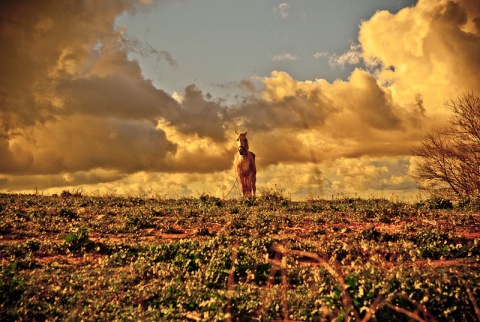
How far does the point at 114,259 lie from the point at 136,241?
2.34m

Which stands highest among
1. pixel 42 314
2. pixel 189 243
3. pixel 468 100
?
pixel 468 100

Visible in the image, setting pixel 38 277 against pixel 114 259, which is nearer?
pixel 38 277

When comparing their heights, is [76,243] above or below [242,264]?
above

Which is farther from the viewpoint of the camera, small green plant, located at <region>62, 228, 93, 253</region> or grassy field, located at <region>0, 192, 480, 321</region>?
small green plant, located at <region>62, 228, 93, 253</region>

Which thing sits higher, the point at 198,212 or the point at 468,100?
the point at 468,100

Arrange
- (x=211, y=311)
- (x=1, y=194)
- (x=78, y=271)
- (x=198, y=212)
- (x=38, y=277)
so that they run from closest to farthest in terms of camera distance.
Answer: (x=211, y=311) → (x=38, y=277) → (x=78, y=271) → (x=198, y=212) → (x=1, y=194)

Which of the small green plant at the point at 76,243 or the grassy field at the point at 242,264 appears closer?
the grassy field at the point at 242,264

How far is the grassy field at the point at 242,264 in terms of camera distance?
7047 mm

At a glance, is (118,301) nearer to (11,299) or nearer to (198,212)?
(11,299)

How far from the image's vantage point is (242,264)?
31.5ft

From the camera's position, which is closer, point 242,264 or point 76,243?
point 242,264

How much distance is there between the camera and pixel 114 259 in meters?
11.1

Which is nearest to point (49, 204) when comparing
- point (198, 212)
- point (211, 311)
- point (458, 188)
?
point (198, 212)

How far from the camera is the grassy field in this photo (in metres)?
7.05
